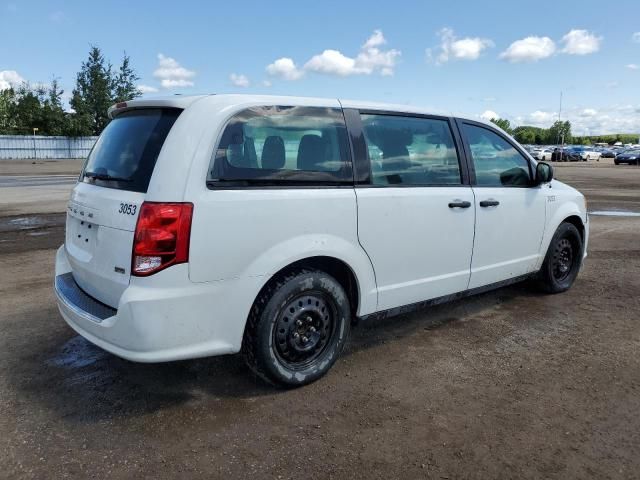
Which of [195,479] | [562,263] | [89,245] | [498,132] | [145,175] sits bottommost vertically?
[195,479]

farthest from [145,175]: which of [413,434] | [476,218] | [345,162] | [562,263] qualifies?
[562,263]

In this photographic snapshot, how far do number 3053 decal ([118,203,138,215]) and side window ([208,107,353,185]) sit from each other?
442 millimetres

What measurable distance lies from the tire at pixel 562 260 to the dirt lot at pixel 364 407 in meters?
0.57

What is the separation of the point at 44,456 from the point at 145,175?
1541 millimetres

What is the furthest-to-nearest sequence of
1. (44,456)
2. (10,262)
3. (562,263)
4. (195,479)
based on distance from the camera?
(10,262), (562,263), (44,456), (195,479)

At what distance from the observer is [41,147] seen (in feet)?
138

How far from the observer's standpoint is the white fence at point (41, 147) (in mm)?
40000

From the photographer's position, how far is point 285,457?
2.73 metres

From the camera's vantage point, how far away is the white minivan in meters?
2.93

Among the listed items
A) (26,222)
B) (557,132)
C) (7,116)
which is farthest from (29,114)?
(557,132)

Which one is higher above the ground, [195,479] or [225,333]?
[225,333]

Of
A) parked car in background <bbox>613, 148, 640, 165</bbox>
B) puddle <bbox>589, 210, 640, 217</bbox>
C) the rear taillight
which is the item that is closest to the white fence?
puddle <bbox>589, 210, 640, 217</bbox>

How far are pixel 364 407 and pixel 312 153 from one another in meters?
1.61

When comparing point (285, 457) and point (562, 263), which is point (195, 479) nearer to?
point (285, 457)
